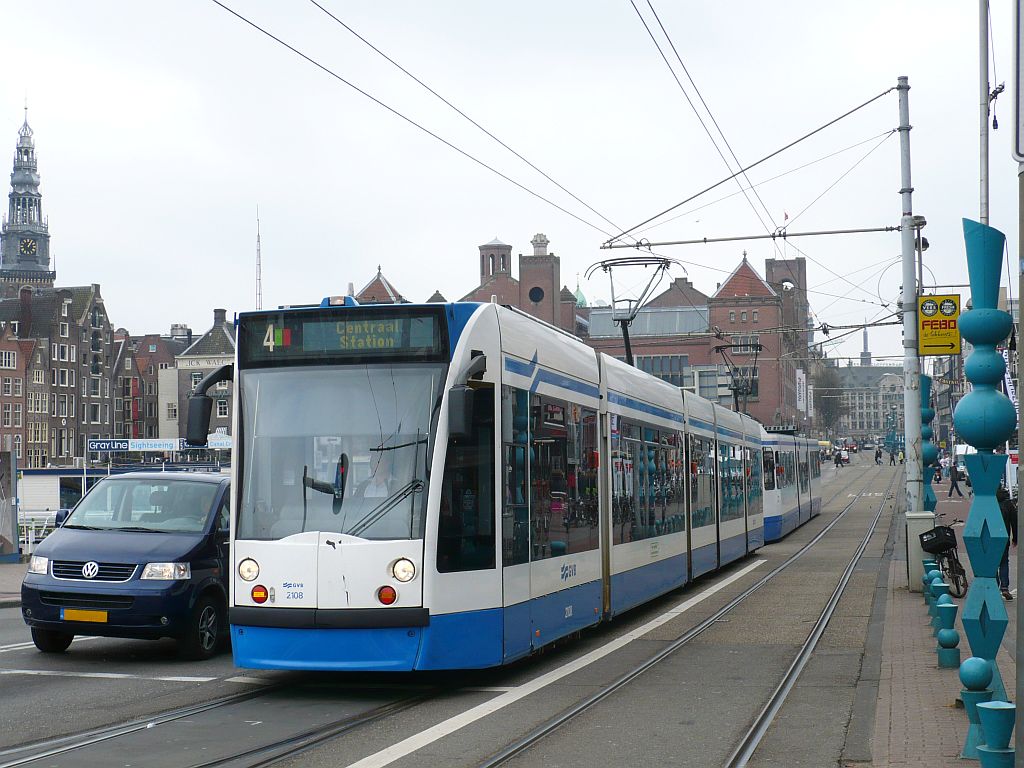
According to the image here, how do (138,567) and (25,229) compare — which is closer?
(138,567)

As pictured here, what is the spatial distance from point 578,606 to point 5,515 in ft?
55.2

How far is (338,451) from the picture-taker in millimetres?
9555

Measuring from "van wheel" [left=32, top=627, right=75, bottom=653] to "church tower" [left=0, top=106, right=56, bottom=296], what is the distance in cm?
16790

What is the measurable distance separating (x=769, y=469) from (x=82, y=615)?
22600 mm

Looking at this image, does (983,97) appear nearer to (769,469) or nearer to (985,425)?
(985,425)

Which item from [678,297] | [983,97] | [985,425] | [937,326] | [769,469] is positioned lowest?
[769,469]

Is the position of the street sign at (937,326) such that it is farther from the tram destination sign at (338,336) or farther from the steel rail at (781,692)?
the tram destination sign at (338,336)

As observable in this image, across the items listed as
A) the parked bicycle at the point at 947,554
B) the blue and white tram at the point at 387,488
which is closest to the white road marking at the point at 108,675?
the blue and white tram at the point at 387,488

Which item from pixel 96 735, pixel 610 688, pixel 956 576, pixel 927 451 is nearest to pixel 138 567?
pixel 96 735

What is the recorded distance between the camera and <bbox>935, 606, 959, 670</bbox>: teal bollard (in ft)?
35.2

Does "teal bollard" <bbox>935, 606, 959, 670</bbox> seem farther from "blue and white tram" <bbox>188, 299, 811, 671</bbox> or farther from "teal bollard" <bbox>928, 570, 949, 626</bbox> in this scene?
"blue and white tram" <bbox>188, 299, 811, 671</bbox>

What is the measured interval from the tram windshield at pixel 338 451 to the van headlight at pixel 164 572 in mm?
2240

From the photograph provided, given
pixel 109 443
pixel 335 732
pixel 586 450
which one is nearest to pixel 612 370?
pixel 586 450

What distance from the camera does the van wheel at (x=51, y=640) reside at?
12.4 metres
